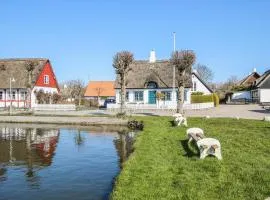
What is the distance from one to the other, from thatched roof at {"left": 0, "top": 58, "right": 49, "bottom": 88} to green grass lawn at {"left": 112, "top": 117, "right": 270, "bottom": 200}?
50.2 metres

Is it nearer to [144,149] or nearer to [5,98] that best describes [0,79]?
[5,98]

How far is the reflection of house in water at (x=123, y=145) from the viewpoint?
18291 mm

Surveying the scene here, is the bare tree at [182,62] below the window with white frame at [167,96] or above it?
above

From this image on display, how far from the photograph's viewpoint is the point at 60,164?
16.0m

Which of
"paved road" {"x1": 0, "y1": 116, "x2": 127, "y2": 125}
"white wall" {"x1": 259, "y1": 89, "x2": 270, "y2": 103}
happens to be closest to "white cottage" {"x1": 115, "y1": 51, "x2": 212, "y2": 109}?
"white wall" {"x1": 259, "y1": 89, "x2": 270, "y2": 103}

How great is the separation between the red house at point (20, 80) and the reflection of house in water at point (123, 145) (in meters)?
39.6

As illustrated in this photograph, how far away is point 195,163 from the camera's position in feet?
42.9

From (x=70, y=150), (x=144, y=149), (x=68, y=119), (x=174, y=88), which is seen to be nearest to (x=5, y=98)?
(x=174, y=88)

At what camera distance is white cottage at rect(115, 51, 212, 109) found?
5841 centimetres

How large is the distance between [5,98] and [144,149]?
5296 centimetres

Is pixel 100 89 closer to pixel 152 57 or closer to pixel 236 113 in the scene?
pixel 152 57

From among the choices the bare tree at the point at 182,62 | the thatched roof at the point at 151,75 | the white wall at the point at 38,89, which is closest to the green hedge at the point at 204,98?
the thatched roof at the point at 151,75

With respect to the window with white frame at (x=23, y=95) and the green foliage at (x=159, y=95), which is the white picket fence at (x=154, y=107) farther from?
the window with white frame at (x=23, y=95)

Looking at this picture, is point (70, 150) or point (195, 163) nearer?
point (195, 163)
